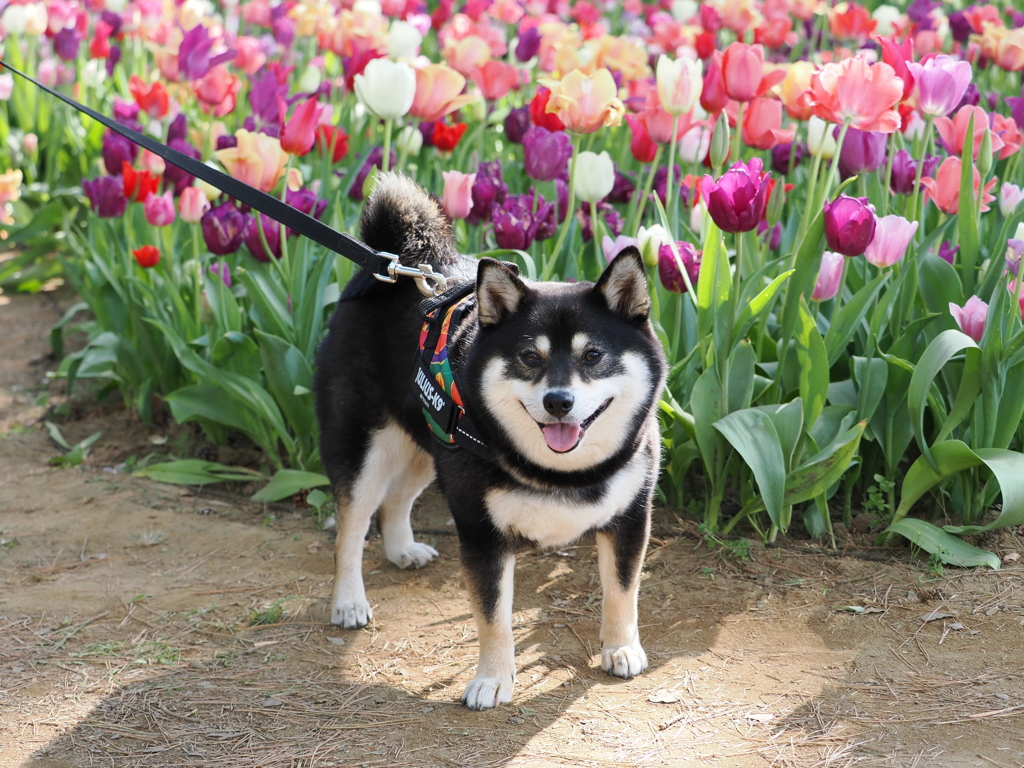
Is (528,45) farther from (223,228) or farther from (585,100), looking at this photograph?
(223,228)

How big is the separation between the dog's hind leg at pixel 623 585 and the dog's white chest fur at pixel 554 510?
11 centimetres

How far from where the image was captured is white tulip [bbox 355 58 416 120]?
4.07 m

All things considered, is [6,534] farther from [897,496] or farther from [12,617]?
[897,496]

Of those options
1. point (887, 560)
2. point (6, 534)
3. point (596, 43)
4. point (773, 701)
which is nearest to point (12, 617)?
point (6, 534)

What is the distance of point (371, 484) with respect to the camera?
3.45 metres

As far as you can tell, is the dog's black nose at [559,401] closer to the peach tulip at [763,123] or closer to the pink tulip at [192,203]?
the peach tulip at [763,123]

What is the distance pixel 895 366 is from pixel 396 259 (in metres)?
1.84

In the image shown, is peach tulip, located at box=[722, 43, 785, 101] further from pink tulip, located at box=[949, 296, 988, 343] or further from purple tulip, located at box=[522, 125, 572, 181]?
pink tulip, located at box=[949, 296, 988, 343]

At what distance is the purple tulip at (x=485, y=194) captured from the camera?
413 cm

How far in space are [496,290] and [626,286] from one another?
0.35 metres

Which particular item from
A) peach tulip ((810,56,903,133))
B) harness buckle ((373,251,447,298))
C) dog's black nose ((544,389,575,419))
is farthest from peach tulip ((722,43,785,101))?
dog's black nose ((544,389,575,419))

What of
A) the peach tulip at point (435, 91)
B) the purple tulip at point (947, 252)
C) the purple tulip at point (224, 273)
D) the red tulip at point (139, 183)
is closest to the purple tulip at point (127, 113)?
the red tulip at point (139, 183)

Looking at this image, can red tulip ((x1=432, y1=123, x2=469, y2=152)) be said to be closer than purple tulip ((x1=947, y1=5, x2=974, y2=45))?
Yes

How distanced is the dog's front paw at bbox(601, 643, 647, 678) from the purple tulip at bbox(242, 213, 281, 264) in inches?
87.8
